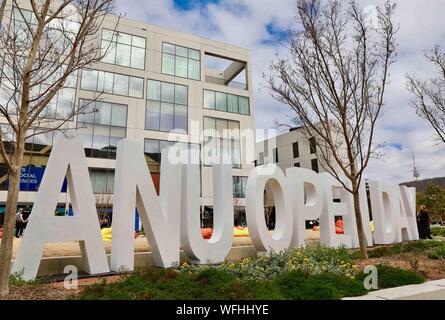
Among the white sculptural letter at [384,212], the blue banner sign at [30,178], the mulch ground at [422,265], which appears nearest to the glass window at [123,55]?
the blue banner sign at [30,178]

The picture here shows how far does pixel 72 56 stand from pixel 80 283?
14.2ft

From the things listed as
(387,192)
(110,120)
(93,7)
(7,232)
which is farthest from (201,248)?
(110,120)

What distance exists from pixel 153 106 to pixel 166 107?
1.31 metres

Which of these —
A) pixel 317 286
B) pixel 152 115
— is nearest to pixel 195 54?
pixel 152 115

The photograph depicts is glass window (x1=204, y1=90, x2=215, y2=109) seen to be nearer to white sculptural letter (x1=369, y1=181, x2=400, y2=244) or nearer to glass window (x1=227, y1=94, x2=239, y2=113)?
glass window (x1=227, y1=94, x2=239, y2=113)

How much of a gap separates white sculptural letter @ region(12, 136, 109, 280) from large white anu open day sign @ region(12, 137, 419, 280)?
0.02 metres

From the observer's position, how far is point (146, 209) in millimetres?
7691

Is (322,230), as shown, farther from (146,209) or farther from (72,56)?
(72,56)

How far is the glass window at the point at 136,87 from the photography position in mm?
29484

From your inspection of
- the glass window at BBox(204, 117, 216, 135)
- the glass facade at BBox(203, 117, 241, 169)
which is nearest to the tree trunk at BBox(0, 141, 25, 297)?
the glass facade at BBox(203, 117, 241, 169)

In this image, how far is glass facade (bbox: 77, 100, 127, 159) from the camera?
88.3 feet

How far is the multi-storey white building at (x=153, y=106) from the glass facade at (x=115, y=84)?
8cm

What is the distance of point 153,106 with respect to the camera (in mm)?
30266

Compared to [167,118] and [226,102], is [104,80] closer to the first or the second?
[167,118]
